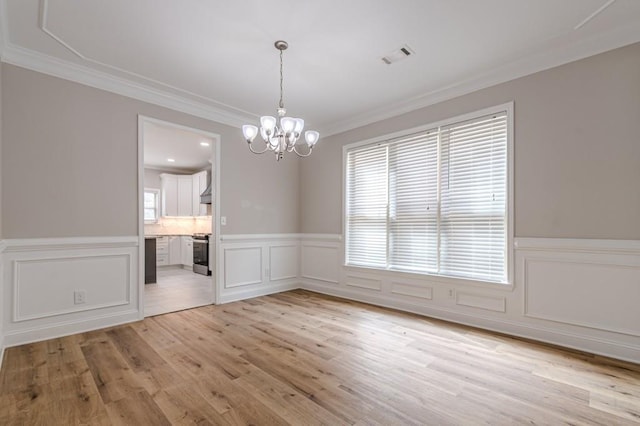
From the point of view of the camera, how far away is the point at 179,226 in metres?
8.68

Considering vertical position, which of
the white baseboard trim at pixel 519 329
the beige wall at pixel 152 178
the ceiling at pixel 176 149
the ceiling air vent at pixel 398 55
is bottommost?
the white baseboard trim at pixel 519 329

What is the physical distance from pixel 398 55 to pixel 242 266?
11.8ft

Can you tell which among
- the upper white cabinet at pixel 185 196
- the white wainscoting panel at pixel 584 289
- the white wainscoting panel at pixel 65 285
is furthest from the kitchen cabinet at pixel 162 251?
the white wainscoting panel at pixel 584 289

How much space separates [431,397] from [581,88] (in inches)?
122

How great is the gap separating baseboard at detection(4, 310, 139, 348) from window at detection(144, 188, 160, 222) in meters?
5.51

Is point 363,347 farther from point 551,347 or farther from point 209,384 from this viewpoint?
point 551,347

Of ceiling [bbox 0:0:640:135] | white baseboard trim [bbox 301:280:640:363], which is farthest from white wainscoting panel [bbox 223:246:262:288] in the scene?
ceiling [bbox 0:0:640:135]

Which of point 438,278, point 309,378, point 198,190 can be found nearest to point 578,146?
point 438,278

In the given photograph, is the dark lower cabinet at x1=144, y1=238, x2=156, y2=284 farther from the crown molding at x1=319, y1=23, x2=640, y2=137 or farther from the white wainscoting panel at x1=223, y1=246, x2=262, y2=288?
the crown molding at x1=319, y1=23, x2=640, y2=137

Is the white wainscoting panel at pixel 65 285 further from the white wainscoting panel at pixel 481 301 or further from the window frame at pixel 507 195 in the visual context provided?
the white wainscoting panel at pixel 481 301

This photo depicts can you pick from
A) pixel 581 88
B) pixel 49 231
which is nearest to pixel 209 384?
pixel 49 231

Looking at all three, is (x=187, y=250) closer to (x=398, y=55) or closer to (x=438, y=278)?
(x=438, y=278)

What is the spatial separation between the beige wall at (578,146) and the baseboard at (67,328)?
4593 mm

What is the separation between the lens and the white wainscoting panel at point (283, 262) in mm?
5188
